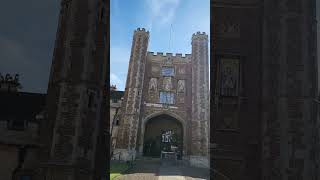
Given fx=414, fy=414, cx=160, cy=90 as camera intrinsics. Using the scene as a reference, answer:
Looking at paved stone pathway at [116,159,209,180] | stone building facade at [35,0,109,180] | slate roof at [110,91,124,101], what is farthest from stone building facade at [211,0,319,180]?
slate roof at [110,91,124,101]

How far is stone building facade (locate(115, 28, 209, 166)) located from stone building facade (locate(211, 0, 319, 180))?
33412 millimetres

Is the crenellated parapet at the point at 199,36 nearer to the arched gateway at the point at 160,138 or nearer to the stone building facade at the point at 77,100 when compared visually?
the arched gateway at the point at 160,138

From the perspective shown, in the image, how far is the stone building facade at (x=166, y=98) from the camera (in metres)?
53.3

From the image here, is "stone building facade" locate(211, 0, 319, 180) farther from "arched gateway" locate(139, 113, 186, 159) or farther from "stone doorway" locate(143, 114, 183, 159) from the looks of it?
"stone doorway" locate(143, 114, 183, 159)

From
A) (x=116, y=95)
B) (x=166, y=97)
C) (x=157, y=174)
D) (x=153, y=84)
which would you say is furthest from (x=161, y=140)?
(x=157, y=174)

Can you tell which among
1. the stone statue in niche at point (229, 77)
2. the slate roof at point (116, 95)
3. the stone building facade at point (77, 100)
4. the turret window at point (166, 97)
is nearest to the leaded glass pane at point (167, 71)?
the turret window at point (166, 97)

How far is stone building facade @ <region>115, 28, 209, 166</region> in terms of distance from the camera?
53.3 m

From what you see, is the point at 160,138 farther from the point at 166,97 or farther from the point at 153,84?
the point at 153,84

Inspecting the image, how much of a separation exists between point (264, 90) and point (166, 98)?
41.2m

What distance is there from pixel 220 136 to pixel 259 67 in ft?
10.9

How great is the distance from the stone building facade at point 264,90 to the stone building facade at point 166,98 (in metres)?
33.4

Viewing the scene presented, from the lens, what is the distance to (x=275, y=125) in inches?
606

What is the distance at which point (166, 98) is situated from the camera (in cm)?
5756

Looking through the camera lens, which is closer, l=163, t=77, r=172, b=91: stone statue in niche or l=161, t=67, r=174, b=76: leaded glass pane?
l=163, t=77, r=172, b=91: stone statue in niche
